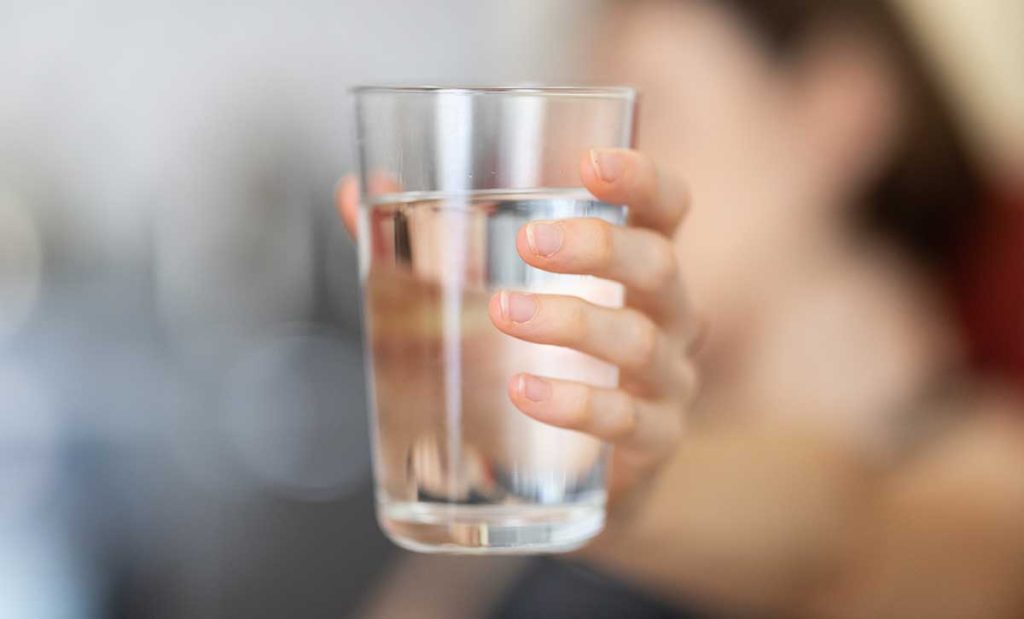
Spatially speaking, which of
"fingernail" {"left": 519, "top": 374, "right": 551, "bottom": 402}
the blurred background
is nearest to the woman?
the blurred background

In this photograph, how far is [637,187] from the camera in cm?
55

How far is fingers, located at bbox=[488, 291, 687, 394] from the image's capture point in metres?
0.50

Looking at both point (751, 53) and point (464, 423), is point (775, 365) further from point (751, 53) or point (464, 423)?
point (464, 423)

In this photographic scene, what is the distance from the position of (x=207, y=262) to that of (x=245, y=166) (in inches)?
9.7

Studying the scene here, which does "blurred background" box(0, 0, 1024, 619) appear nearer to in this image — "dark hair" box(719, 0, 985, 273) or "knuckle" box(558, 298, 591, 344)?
"dark hair" box(719, 0, 985, 273)

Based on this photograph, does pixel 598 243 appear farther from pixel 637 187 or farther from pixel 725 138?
pixel 725 138

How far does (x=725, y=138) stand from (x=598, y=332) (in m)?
1.23

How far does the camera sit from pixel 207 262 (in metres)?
2.73

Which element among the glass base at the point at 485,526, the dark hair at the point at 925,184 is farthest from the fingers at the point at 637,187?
the dark hair at the point at 925,184

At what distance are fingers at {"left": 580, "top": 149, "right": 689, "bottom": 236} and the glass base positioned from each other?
152 millimetres

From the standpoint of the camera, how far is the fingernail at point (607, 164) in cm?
52

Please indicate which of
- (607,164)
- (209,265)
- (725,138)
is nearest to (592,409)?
(607,164)

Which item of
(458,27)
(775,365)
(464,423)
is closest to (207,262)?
(458,27)

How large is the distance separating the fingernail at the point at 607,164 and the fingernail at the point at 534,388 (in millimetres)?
96
